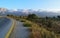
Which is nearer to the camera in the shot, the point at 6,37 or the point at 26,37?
the point at 6,37

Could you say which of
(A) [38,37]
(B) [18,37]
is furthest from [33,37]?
(B) [18,37]

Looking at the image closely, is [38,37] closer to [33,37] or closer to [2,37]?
[33,37]

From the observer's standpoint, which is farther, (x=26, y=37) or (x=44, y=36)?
(x=26, y=37)

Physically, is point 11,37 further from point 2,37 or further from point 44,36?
point 44,36

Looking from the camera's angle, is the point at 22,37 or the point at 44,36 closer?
the point at 44,36

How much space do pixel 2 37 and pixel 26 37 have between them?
2.17 meters

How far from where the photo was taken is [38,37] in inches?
643

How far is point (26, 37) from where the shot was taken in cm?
1730

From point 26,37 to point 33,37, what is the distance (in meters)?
1.17

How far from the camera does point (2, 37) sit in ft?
52.7

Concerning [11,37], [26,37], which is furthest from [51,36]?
[11,37]

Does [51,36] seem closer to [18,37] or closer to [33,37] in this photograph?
[33,37]

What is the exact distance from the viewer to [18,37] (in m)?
17.1

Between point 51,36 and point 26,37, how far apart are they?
2.05 meters
